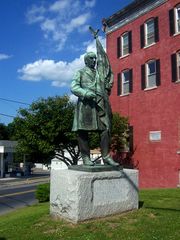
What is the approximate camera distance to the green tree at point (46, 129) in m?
23.0

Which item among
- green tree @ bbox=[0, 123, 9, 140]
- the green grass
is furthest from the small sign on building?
green tree @ bbox=[0, 123, 9, 140]

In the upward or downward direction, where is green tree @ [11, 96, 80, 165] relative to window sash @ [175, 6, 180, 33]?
downward

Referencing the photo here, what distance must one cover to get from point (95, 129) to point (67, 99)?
17114 mm

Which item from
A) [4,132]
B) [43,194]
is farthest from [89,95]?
[4,132]

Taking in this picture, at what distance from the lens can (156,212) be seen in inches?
322

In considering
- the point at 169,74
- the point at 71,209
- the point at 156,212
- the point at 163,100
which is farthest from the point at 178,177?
the point at 71,209

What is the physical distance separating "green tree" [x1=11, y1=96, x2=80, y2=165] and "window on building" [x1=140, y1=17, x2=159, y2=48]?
6748 millimetres

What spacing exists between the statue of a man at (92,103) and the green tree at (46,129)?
14.5m

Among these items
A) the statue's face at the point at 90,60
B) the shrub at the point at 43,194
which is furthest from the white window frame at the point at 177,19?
the statue's face at the point at 90,60

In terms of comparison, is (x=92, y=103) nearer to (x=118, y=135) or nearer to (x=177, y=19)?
(x=177, y=19)

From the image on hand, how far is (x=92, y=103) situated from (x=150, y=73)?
16.9 m

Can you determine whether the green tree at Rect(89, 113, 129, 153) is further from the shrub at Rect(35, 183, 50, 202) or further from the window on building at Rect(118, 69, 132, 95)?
the shrub at Rect(35, 183, 50, 202)

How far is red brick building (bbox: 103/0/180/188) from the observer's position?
875 inches

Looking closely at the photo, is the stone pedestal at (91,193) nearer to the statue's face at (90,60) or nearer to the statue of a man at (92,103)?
the statue of a man at (92,103)
